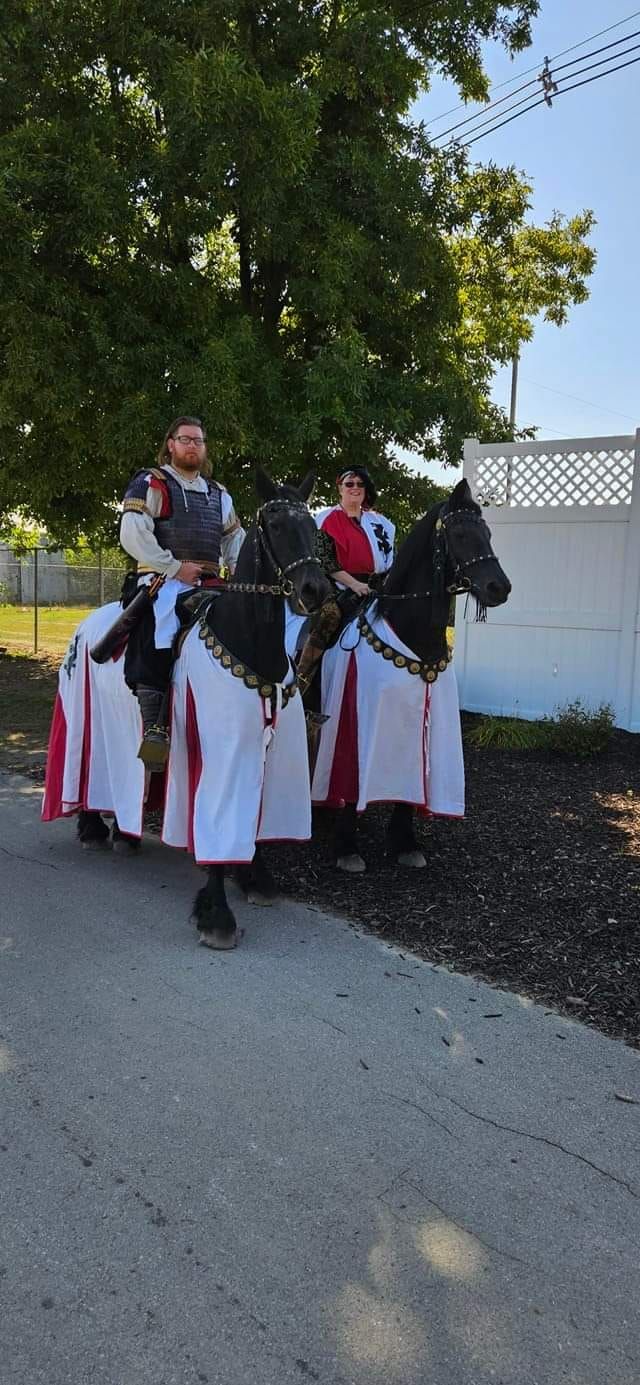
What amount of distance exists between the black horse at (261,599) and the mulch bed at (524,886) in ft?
2.53

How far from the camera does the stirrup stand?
462 cm

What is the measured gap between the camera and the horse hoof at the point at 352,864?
5.39m

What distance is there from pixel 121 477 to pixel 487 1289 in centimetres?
889

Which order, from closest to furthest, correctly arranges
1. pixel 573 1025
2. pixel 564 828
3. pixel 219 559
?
1. pixel 573 1025
2. pixel 219 559
3. pixel 564 828

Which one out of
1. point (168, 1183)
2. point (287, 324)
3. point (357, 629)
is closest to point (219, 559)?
point (357, 629)

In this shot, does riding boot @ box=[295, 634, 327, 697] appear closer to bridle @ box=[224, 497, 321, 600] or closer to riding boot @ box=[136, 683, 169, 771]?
riding boot @ box=[136, 683, 169, 771]

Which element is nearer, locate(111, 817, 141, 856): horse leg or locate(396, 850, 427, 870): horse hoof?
locate(396, 850, 427, 870): horse hoof

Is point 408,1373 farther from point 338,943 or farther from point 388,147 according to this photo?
point 388,147

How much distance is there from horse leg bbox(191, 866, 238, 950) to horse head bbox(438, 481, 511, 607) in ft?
6.08

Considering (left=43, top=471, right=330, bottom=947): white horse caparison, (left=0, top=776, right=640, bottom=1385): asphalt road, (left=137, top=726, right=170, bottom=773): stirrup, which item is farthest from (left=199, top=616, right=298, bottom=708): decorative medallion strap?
(left=0, top=776, right=640, bottom=1385): asphalt road

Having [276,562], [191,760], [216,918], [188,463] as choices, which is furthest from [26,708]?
[276,562]

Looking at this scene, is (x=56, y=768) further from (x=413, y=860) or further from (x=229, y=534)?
(x=413, y=860)

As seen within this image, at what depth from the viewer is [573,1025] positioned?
11.8 feet

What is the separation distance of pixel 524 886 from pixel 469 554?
1.79 meters
